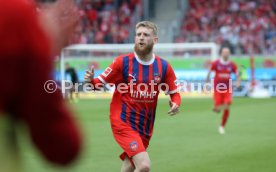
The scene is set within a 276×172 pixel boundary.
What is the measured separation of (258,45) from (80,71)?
31.9 feet

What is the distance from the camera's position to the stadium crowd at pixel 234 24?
36250 mm

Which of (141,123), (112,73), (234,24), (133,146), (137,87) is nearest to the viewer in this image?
(133,146)

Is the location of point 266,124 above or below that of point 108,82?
below

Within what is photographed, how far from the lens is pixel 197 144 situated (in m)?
14.6

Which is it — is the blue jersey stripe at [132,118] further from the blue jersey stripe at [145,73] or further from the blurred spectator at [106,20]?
the blurred spectator at [106,20]

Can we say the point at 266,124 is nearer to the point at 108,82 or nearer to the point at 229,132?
the point at 229,132

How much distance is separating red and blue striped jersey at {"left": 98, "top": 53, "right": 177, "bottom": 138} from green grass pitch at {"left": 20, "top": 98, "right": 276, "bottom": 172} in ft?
2.82

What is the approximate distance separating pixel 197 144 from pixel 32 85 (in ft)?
41.9

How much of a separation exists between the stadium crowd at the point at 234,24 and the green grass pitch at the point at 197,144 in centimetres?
1189

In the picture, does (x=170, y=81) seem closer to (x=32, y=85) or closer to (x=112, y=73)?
(x=112, y=73)

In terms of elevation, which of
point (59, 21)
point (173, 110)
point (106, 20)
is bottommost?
point (173, 110)

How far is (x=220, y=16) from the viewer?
40.6 meters

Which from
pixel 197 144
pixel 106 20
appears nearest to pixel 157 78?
pixel 197 144

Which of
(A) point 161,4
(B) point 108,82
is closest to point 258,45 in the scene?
(A) point 161,4
